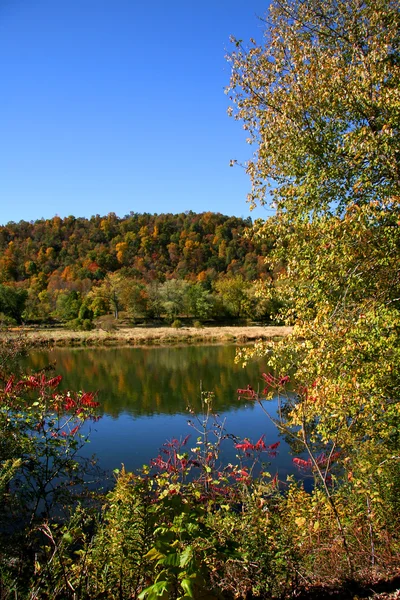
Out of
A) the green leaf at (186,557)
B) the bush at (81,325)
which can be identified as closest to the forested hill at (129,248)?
the bush at (81,325)

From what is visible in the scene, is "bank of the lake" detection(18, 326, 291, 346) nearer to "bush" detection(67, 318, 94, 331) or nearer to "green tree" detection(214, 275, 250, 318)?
"bush" detection(67, 318, 94, 331)

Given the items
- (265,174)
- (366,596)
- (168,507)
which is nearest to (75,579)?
(168,507)

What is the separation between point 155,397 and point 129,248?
292 feet

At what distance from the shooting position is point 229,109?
7.27 meters

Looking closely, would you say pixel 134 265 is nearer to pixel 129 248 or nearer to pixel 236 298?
pixel 129 248

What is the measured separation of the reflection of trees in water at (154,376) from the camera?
17812mm

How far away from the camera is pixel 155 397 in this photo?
19156mm

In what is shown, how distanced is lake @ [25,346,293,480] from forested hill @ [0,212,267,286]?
52528 mm

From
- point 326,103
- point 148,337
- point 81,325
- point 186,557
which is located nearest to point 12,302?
point 81,325

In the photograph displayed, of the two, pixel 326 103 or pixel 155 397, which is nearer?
pixel 326 103

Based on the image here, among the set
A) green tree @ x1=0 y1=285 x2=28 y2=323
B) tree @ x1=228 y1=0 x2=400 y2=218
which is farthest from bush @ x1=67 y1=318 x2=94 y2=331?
tree @ x1=228 y1=0 x2=400 y2=218

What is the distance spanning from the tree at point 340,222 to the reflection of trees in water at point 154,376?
34.7 ft

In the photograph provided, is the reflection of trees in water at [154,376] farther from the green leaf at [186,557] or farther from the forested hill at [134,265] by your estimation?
the forested hill at [134,265]

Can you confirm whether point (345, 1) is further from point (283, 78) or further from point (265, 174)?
point (265, 174)
